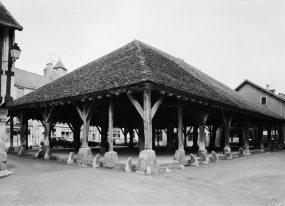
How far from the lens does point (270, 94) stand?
3186cm

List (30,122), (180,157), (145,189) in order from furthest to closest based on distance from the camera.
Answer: (30,122) < (180,157) < (145,189)

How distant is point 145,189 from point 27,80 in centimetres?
3296

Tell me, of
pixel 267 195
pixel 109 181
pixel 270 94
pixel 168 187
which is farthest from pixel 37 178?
pixel 270 94

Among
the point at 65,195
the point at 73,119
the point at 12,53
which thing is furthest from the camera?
the point at 73,119

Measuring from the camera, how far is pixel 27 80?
35531 millimetres

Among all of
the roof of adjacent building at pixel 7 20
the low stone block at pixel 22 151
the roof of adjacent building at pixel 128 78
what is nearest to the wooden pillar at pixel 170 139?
the roof of adjacent building at pixel 128 78

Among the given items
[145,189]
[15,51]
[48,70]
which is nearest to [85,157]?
[15,51]

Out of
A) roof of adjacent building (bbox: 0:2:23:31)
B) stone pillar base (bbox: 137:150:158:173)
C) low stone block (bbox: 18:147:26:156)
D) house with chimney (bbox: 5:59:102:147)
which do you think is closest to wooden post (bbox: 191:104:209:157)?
stone pillar base (bbox: 137:150:158:173)

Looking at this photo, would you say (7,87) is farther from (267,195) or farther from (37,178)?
(267,195)

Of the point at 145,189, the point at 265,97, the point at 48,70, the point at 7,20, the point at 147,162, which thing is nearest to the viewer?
the point at 145,189

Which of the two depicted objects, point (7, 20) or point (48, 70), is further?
point (48, 70)

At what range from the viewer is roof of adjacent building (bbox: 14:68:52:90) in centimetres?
3375

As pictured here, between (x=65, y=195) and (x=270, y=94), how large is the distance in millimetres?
31042

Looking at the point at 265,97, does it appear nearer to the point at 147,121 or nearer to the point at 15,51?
the point at 147,121
